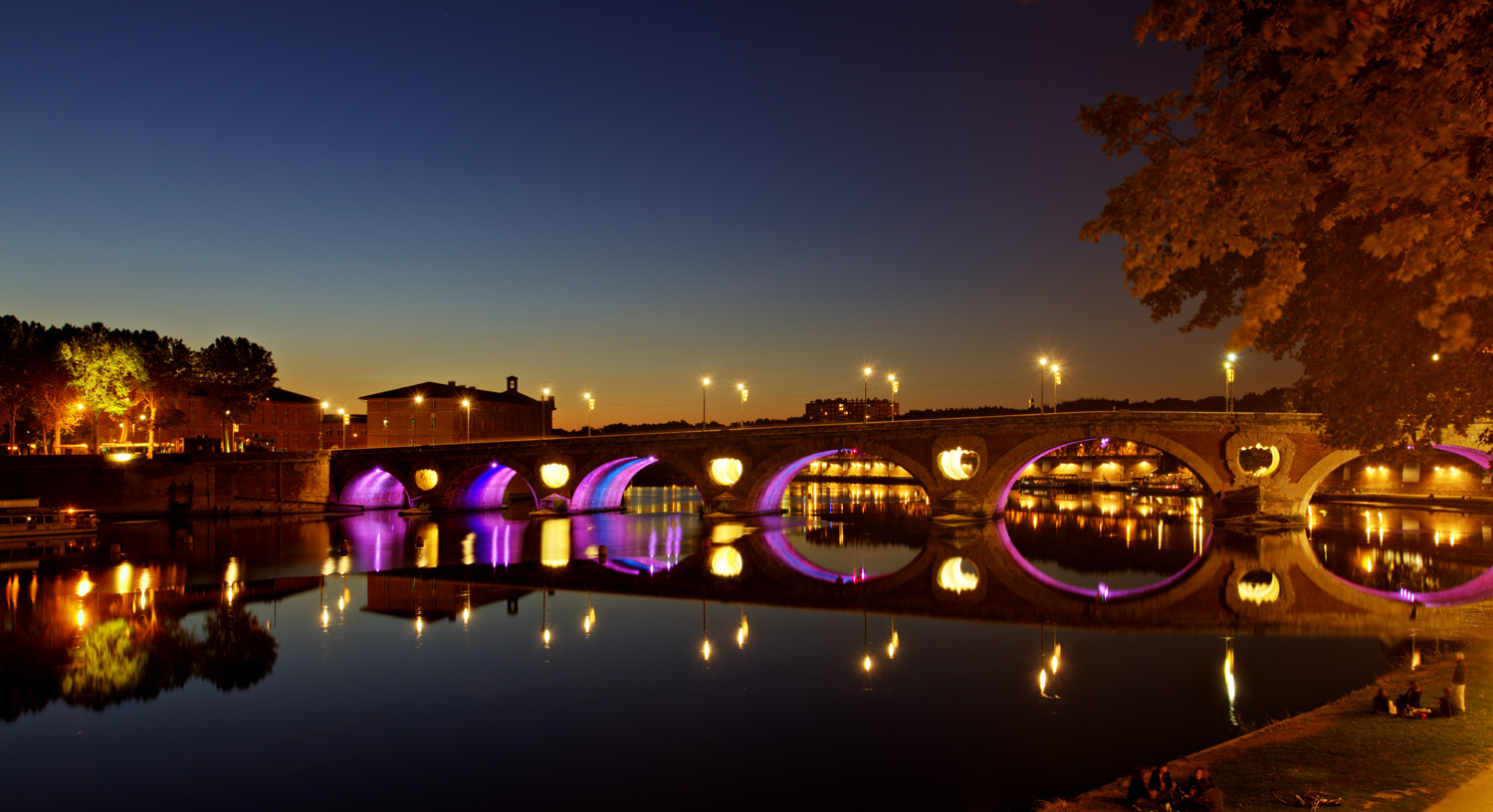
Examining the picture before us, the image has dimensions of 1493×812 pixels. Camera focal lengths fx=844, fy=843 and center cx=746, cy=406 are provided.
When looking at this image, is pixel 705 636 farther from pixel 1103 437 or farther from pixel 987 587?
pixel 1103 437

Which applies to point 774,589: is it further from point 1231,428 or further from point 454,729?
point 1231,428

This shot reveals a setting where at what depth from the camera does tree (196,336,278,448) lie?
89.7 m

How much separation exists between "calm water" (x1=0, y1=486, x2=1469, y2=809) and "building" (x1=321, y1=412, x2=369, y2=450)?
10307cm

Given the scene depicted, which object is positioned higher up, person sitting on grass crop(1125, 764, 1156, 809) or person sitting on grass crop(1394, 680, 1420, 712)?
person sitting on grass crop(1394, 680, 1420, 712)

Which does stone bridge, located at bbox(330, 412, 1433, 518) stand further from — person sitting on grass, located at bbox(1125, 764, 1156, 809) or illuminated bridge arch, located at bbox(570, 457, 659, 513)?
person sitting on grass, located at bbox(1125, 764, 1156, 809)

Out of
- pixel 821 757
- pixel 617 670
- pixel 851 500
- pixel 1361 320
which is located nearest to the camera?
pixel 1361 320

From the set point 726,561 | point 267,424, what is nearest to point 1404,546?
point 726,561

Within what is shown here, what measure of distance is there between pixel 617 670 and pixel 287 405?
12255 centimetres

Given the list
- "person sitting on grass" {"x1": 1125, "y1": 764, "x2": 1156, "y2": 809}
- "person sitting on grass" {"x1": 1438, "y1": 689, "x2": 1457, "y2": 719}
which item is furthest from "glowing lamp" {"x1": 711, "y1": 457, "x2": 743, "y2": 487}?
"person sitting on grass" {"x1": 1125, "y1": 764, "x2": 1156, "y2": 809}

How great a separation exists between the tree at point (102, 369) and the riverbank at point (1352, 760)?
84.7m

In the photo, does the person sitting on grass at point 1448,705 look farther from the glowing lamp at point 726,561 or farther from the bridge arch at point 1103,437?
the bridge arch at point 1103,437

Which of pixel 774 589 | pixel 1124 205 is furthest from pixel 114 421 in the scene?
pixel 1124 205

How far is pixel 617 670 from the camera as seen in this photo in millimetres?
23312

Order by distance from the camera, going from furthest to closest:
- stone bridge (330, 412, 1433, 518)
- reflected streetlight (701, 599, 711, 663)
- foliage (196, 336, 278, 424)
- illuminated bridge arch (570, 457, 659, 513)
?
foliage (196, 336, 278, 424)
illuminated bridge arch (570, 457, 659, 513)
stone bridge (330, 412, 1433, 518)
reflected streetlight (701, 599, 711, 663)
